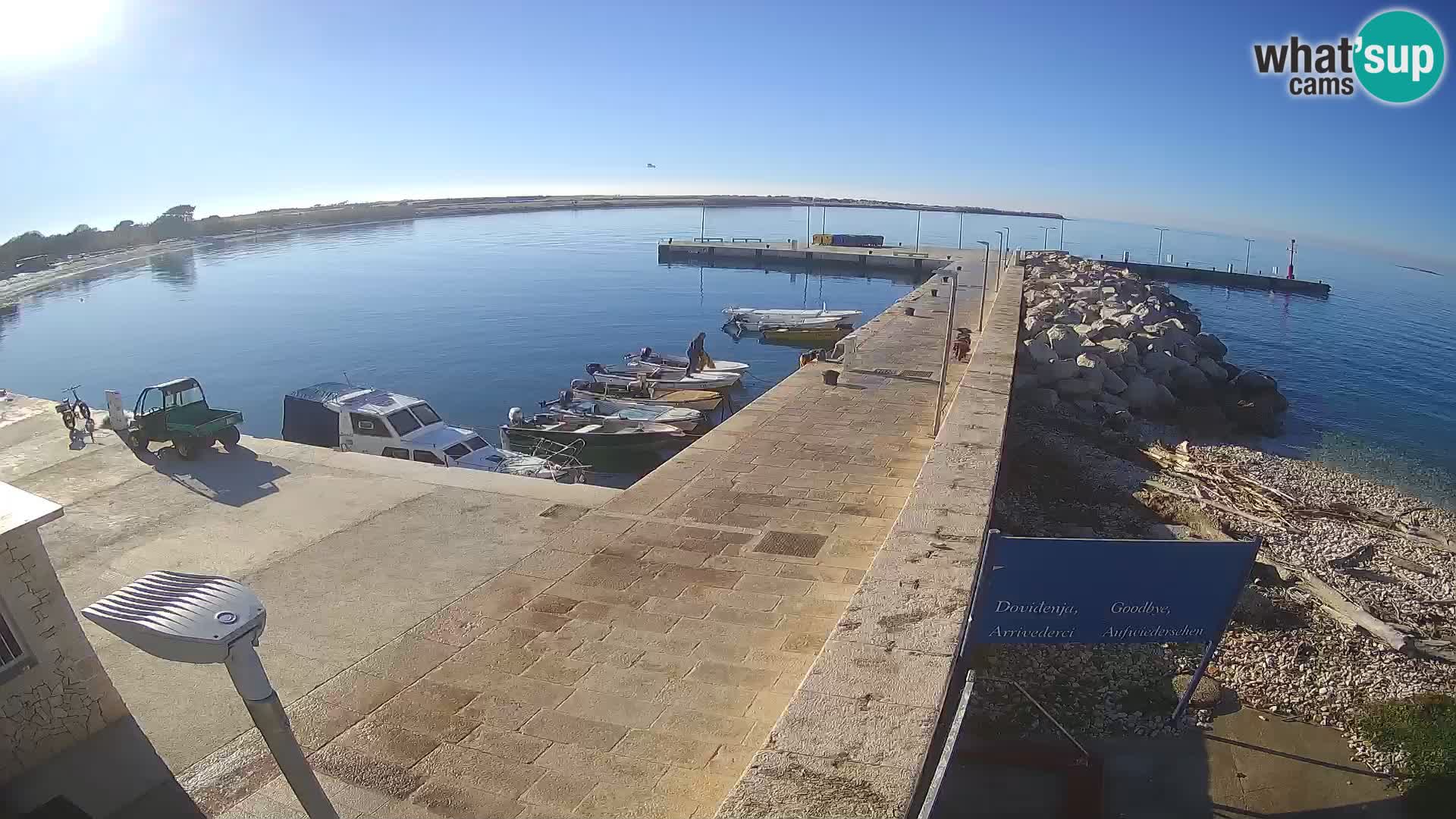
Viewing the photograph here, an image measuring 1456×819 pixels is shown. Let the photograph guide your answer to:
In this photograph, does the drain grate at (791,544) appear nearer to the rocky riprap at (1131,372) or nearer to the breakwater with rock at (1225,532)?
the breakwater with rock at (1225,532)

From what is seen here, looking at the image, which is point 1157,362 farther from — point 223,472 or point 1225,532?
point 223,472

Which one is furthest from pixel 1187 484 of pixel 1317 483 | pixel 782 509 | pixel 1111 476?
pixel 782 509

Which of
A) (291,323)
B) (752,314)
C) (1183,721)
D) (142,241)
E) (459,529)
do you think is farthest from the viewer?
(142,241)

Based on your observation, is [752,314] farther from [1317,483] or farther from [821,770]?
[821,770]

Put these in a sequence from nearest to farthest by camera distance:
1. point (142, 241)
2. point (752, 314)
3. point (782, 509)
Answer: point (782, 509), point (752, 314), point (142, 241)

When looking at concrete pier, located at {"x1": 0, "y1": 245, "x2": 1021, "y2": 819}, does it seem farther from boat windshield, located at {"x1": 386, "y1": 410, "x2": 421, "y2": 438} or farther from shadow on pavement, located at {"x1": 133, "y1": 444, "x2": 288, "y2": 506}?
boat windshield, located at {"x1": 386, "y1": 410, "x2": 421, "y2": 438}

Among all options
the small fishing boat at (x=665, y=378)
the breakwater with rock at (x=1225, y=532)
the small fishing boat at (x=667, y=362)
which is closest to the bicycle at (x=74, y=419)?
the small fishing boat at (x=665, y=378)

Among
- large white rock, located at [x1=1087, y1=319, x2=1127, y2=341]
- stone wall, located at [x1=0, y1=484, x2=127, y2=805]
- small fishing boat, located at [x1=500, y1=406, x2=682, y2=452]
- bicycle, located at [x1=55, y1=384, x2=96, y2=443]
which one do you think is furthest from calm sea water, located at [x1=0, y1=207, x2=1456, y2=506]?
stone wall, located at [x1=0, y1=484, x2=127, y2=805]
